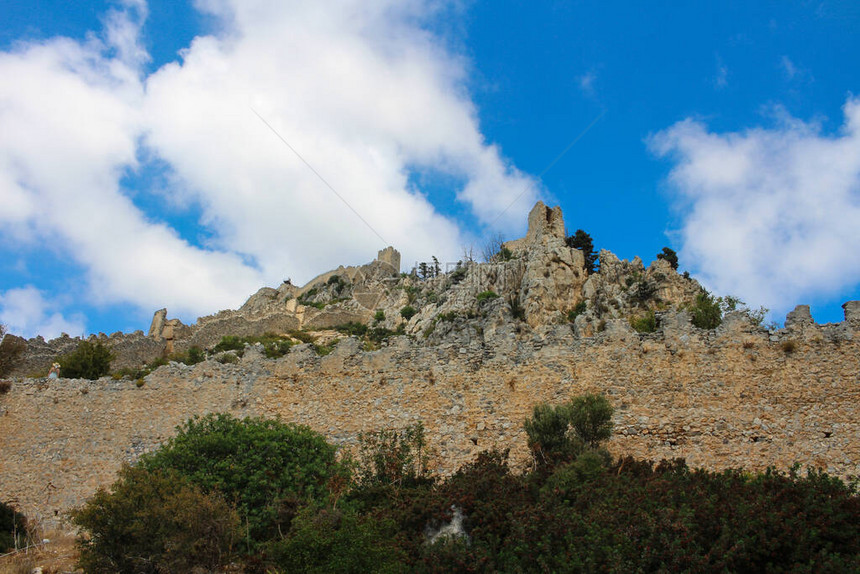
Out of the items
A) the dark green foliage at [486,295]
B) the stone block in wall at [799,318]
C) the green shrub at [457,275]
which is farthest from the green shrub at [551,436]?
the green shrub at [457,275]

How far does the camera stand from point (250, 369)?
2123 centimetres

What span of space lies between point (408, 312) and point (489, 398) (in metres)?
34.5

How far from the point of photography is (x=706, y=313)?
32.2 metres

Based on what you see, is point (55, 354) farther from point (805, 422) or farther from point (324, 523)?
point (805, 422)

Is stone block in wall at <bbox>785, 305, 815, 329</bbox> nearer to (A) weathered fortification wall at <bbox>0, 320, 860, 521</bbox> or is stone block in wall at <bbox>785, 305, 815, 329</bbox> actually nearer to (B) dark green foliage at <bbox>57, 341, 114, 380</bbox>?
(A) weathered fortification wall at <bbox>0, 320, 860, 521</bbox>

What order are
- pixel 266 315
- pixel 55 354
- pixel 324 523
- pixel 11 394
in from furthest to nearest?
pixel 266 315 < pixel 55 354 < pixel 11 394 < pixel 324 523

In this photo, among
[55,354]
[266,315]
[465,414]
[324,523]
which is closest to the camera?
[324,523]

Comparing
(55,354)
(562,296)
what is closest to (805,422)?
(562,296)

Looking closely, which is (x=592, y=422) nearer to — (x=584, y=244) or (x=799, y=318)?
(x=799, y=318)

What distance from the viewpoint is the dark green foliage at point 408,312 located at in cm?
5209

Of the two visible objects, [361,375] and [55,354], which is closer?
[361,375]

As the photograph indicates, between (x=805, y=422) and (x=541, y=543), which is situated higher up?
(x=805, y=422)

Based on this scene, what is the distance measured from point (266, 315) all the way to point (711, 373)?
1500 inches

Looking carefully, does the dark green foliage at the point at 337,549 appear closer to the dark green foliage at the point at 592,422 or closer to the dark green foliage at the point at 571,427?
the dark green foliage at the point at 571,427
